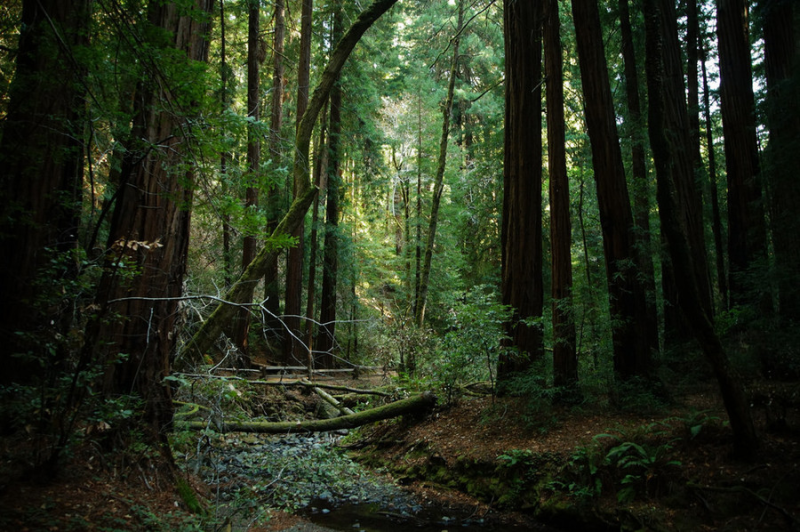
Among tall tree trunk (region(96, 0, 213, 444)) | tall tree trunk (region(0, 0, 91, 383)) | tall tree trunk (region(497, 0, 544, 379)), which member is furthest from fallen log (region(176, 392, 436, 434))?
tall tree trunk (region(0, 0, 91, 383))

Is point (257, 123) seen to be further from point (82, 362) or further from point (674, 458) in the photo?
point (674, 458)

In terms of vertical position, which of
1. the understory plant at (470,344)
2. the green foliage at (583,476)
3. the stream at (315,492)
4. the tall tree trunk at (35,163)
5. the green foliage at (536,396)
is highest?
the tall tree trunk at (35,163)

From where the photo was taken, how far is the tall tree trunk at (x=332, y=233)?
17391 millimetres

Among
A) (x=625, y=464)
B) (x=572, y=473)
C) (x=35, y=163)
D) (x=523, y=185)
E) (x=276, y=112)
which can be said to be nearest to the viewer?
(x=35, y=163)

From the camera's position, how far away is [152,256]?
17.1 ft

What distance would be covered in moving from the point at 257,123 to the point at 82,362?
2.81 m

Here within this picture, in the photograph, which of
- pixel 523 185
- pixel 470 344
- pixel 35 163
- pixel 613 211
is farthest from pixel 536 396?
pixel 35 163

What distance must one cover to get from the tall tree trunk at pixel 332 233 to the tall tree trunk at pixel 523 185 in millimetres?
9020

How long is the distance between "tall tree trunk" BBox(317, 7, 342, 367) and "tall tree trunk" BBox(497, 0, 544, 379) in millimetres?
9020

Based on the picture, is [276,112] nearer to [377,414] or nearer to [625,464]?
[377,414]

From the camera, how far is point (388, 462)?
8.47 m

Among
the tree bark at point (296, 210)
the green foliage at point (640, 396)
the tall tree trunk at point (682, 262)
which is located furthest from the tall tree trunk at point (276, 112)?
the tall tree trunk at point (682, 262)

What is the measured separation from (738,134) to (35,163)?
12.8 meters

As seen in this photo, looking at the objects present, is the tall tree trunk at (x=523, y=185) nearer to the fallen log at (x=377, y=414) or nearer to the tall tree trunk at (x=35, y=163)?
the fallen log at (x=377, y=414)
